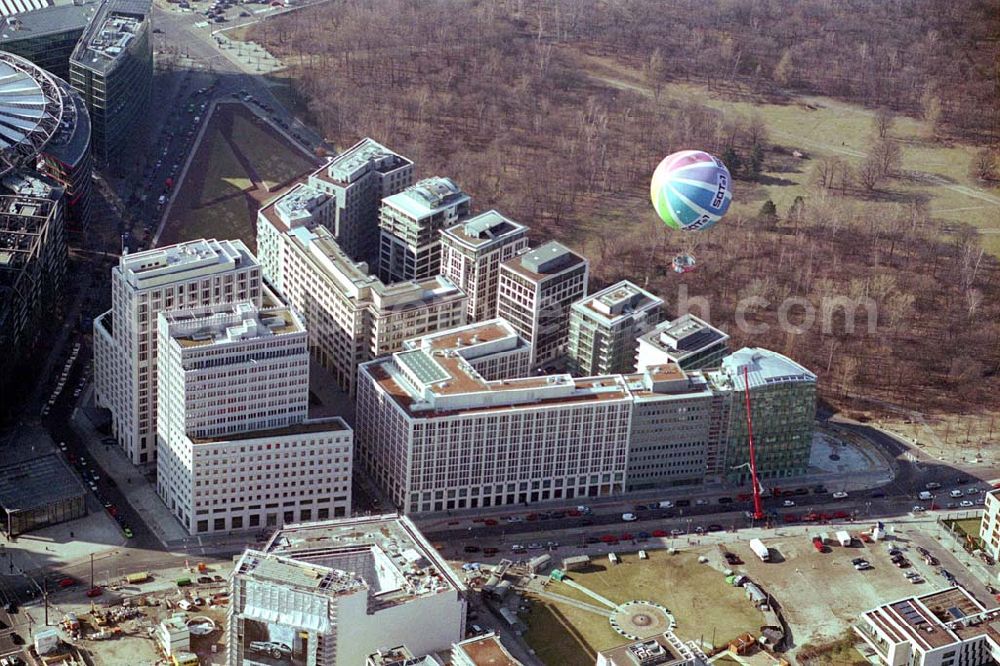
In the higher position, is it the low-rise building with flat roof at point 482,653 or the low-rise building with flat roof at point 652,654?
the low-rise building with flat roof at point 482,653

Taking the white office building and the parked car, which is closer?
the white office building

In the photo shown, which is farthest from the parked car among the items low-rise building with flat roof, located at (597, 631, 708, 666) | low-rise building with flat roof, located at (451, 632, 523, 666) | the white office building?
low-rise building with flat roof, located at (597, 631, 708, 666)

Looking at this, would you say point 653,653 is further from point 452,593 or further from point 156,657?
point 156,657

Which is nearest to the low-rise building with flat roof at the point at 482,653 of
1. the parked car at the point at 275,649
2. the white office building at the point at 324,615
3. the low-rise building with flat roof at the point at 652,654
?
the white office building at the point at 324,615

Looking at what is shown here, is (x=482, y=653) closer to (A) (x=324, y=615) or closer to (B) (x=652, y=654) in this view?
(A) (x=324, y=615)

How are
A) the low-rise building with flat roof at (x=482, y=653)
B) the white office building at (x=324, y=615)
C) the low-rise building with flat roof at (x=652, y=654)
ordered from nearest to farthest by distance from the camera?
the low-rise building with flat roof at (x=482, y=653) < the white office building at (x=324, y=615) < the low-rise building with flat roof at (x=652, y=654)

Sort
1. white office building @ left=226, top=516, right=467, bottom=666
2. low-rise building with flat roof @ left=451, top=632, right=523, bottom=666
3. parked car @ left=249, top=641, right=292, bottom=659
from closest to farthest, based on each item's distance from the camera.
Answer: low-rise building with flat roof @ left=451, top=632, right=523, bottom=666, white office building @ left=226, top=516, right=467, bottom=666, parked car @ left=249, top=641, right=292, bottom=659

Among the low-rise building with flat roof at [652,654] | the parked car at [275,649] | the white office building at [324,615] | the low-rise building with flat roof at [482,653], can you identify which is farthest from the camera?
the low-rise building with flat roof at [652,654]

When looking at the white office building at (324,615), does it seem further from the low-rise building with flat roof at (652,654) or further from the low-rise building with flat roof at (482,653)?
the low-rise building with flat roof at (652,654)

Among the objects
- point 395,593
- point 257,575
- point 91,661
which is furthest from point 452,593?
point 91,661

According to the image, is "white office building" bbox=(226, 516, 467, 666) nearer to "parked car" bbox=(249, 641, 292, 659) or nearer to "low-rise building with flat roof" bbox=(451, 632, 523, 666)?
"parked car" bbox=(249, 641, 292, 659)
